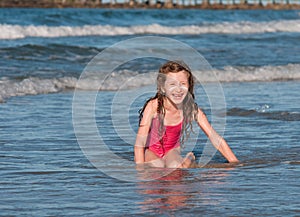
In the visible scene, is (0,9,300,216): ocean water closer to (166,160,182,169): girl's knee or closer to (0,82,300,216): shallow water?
(0,82,300,216): shallow water

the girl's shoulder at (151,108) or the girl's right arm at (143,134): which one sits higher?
the girl's shoulder at (151,108)

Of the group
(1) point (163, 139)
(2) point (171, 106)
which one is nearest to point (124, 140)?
(1) point (163, 139)

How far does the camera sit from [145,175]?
5977mm

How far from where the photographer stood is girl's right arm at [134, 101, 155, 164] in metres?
6.40

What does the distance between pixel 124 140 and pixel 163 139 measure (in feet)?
3.76

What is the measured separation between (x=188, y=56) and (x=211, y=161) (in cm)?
1020

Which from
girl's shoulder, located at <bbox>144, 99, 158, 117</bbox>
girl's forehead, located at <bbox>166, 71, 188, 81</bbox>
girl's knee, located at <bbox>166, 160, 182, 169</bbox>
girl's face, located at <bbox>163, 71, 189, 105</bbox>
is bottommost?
girl's knee, located at <bbox>166, 160, 182, 169</bbox>

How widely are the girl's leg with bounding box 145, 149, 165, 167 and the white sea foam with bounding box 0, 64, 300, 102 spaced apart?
417 cm

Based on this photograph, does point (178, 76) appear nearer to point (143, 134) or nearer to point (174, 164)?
point (143, 134)

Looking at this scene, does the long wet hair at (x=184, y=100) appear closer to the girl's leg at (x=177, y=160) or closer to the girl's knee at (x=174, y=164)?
the girl's leg at (x=177, y=160)

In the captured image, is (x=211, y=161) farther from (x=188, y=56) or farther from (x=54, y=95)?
(x=188, y=56)

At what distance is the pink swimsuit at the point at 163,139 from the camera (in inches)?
263

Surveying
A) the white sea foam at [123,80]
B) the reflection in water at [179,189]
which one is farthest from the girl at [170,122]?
the white sea foam at [123,80]

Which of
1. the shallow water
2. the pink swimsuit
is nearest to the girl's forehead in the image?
the pink swimsuit
